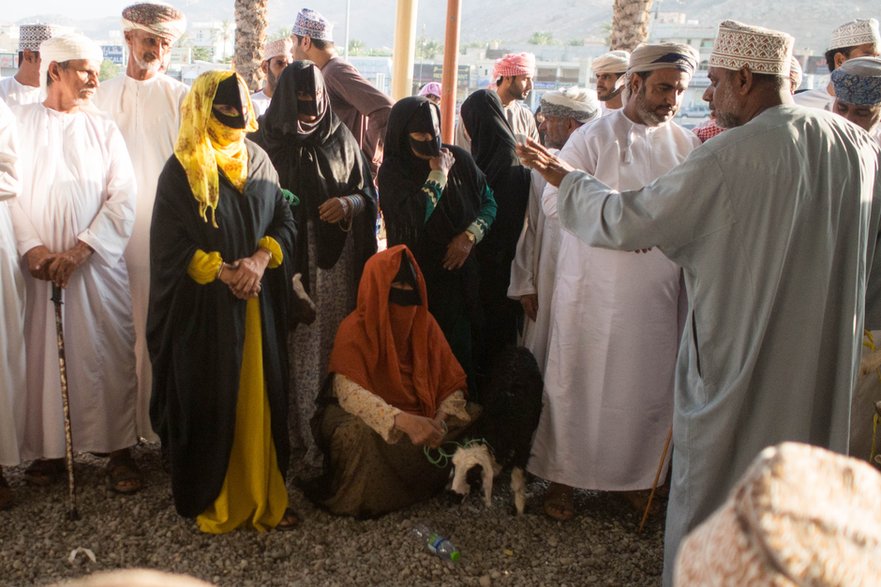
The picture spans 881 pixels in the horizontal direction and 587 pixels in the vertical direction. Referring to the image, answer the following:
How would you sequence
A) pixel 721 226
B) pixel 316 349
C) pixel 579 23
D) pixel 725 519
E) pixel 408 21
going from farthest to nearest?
pixel 579 23 → pixel 408 21 → pixel 316 349 → pixel 721 226 → pixel 725 519

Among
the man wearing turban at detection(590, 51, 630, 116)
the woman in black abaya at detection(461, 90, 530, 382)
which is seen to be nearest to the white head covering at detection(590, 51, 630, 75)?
the man wearing turban at detection(590, 51, 630, 116)

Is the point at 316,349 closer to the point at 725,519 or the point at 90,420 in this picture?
the point at 90,420

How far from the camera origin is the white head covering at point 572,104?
491 cm

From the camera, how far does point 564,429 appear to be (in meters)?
3.83

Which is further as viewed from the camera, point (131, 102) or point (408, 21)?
point (408, 21)

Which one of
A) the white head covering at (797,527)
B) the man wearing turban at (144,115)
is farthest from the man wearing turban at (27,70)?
the white head covering at (797,527)

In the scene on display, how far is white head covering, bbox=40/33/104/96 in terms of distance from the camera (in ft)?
11.8

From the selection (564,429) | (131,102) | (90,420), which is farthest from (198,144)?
(564,429)

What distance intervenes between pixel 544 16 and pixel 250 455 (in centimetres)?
10563

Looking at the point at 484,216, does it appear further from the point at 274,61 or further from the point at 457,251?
the point at 274,61

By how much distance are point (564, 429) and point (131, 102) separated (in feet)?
8.83

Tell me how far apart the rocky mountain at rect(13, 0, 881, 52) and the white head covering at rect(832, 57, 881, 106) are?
145 feet

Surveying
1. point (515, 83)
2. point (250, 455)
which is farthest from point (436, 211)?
point (515, 83)

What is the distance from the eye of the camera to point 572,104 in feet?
16.1
